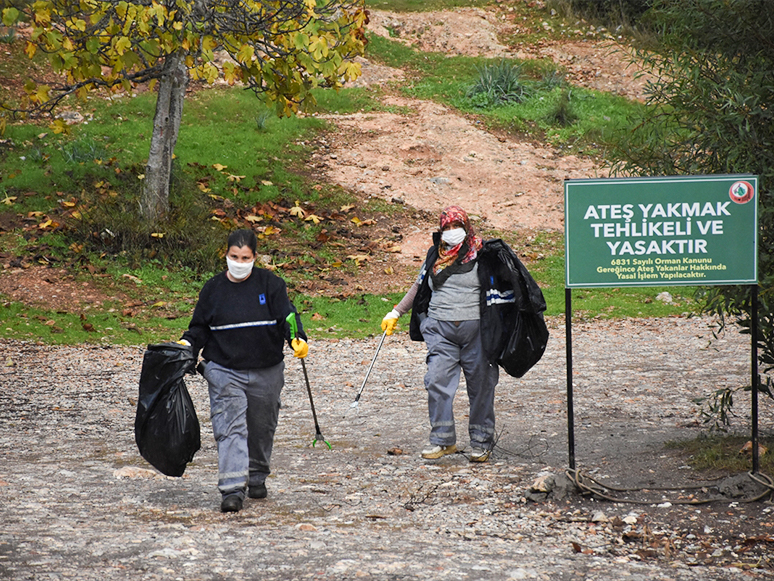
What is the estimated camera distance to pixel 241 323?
5.47 metres

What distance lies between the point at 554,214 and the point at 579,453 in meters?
13.7

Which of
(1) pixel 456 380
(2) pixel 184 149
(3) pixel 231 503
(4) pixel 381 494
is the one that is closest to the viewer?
(3) pixel 231 503

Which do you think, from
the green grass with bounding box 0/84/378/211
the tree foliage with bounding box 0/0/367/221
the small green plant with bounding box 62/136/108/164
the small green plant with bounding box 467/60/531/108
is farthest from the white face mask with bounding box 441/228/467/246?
the small green plant with bounding box 467/60/531/108

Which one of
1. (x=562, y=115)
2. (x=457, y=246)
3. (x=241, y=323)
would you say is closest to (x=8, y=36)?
(x=562, y=115)

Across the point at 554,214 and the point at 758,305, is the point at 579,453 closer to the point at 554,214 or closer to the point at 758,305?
the point at 758,305

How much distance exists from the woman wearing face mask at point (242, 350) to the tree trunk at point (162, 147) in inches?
420

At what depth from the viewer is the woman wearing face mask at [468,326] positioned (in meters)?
6.52

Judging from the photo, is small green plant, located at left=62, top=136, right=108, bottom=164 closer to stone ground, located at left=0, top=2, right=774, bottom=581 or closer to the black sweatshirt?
stone ground, located at left=0, top=2, right=774, bottom=581

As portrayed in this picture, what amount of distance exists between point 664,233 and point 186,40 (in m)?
7.10

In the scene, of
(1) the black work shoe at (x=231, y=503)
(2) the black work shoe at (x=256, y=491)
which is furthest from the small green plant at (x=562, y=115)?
(1) the black work shoe at (x=231, y=503)

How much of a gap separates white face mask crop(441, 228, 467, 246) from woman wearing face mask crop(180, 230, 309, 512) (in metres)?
1.48

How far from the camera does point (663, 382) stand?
365 inches

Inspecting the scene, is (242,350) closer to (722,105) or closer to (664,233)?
(664,233)

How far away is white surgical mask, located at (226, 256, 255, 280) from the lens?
546 cm
